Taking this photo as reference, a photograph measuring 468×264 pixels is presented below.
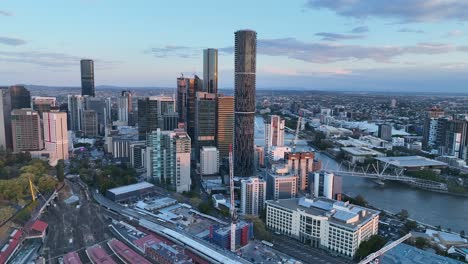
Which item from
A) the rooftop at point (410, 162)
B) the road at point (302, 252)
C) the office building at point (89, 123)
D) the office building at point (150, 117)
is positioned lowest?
the road at point (302, 252)

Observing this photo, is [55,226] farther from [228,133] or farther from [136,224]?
[228,133]

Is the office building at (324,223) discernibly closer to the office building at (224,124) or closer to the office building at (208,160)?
the office building at (208,160)

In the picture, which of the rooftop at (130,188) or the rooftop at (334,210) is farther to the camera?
the rooftop at (130,188)

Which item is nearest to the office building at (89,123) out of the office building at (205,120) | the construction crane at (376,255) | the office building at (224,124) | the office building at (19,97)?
the office building at (19,97)

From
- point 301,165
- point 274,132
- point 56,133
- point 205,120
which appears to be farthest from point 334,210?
point 56,133

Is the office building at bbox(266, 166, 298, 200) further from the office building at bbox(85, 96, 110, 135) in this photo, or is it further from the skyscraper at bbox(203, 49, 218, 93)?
the office building at bbox(85, 96, 110, 135)

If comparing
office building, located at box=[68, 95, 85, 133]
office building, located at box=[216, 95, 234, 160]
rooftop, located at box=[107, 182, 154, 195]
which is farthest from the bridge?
office building, located at box=[68, 95, 85, 133]

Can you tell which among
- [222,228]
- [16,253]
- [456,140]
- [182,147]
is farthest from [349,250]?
[456,140]
